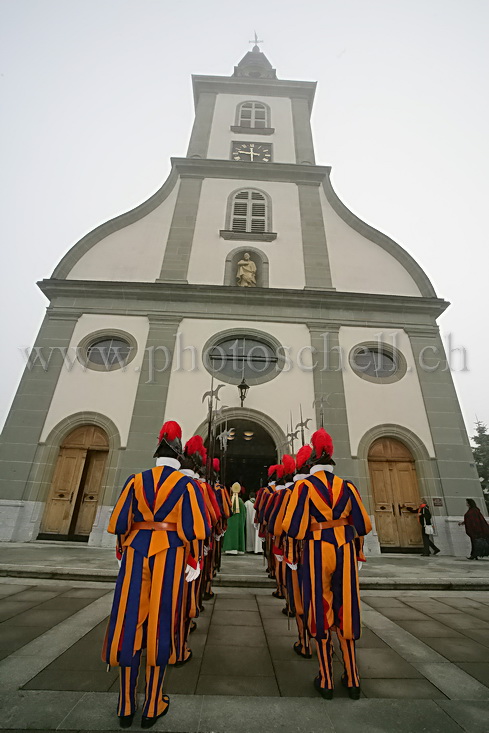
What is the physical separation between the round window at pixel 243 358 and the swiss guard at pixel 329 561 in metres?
8.41

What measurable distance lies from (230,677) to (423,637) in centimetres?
240

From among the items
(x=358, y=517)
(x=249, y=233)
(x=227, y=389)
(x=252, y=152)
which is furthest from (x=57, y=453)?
(x=252, y=152)

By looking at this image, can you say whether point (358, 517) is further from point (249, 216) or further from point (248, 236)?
point (249, 216)

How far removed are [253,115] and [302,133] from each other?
11.2 feet

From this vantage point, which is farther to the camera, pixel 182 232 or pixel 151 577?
pixel 182 232

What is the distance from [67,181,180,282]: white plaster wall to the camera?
44.3 feet

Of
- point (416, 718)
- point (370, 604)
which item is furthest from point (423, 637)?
point (416, 718)

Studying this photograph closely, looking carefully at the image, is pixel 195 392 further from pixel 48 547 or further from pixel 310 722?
pixel 310 722

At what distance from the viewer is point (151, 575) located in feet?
8.39

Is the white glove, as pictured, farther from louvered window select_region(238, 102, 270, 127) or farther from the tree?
the tree

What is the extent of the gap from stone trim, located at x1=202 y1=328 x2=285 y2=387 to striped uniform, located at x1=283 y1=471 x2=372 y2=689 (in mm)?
8307

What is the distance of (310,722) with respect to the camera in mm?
2213

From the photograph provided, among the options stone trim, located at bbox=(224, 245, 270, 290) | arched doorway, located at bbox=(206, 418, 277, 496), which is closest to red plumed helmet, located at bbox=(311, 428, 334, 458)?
arched doorway, located at bbox=(206, 418, 277, 496)

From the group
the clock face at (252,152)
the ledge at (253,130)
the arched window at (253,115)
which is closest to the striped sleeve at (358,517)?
the clock face at (252,152)
